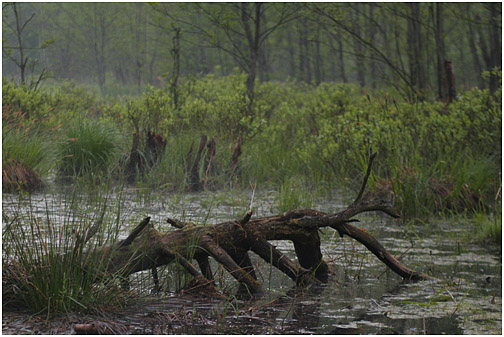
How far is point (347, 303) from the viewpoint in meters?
4.90

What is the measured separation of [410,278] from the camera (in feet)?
18.3

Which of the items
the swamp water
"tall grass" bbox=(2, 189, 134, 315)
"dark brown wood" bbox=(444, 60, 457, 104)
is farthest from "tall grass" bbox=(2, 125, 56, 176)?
"dark brown wood" bbox=(444, 60, 457, 104)

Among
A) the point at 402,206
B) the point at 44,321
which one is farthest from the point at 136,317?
the point at 402,206

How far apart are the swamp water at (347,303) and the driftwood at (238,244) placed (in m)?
0.13

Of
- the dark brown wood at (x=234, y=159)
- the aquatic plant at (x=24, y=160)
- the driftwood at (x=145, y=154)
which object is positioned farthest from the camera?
the driftwood at (x=145, y=154)

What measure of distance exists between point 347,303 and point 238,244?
957 millimetres

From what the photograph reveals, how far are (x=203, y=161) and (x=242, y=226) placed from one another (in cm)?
526

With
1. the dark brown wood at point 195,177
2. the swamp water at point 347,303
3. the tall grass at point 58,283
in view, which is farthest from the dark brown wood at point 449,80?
the tall grass at point 58,283

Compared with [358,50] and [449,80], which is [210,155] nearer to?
[449,80]

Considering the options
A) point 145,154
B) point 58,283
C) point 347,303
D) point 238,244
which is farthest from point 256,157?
point 58,283

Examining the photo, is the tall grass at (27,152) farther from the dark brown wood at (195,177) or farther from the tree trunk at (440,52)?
the tree trunk at (440,52)

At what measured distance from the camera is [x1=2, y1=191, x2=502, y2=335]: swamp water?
4172mm

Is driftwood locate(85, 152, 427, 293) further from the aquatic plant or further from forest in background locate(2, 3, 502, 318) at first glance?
the aquatic plant

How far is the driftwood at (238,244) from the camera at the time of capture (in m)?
4.79
